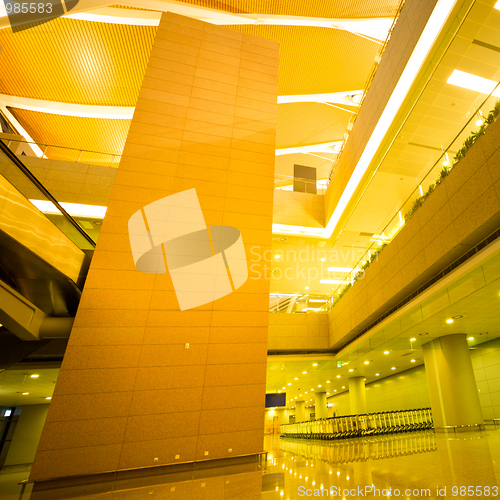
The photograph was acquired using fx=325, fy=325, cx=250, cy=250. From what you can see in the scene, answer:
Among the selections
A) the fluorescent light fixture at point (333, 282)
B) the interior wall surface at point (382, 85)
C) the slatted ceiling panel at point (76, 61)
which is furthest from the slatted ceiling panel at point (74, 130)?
the fluorescent light fixture at point (333, 282)

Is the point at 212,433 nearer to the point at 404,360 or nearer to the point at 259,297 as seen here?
the point at 259,297

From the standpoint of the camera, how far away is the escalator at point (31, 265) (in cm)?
466

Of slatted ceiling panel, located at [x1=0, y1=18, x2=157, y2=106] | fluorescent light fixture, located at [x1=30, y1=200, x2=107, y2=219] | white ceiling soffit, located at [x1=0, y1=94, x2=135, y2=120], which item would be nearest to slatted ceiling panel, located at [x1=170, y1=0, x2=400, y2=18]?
slatted ceiling panel, located at [x1=0, y1=18, x2=157, y2=106]

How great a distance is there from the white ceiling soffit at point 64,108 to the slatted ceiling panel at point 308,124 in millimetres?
9663

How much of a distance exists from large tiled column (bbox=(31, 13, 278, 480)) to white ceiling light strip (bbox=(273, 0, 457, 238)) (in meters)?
3.46

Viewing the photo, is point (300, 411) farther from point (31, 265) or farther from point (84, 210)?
point (31, 265)

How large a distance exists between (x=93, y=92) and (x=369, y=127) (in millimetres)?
15552

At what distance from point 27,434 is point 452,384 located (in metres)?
19.0

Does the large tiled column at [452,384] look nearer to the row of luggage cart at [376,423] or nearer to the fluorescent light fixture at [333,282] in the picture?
the row of luggage cart at [376,423]

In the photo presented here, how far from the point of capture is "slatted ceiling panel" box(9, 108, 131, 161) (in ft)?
66.5

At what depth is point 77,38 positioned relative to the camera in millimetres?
15562

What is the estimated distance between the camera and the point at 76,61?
16.6m

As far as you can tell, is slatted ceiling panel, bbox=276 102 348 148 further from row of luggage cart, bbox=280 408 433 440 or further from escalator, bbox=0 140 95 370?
row of luggage cart, bbox=280 408 433 440

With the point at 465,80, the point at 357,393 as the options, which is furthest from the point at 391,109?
the point at 357,393
